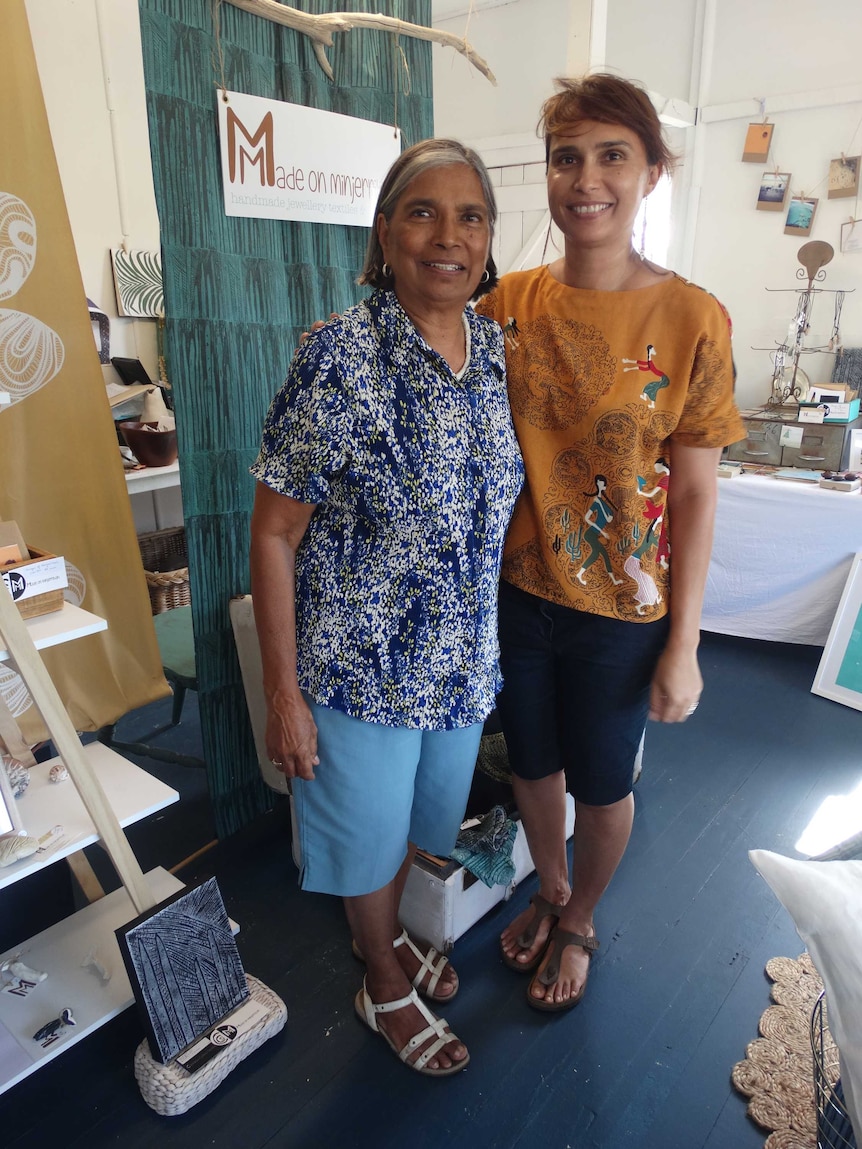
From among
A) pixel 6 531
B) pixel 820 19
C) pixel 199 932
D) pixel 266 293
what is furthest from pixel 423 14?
pixel 820 19

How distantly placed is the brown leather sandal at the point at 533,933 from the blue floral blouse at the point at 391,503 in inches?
29.3

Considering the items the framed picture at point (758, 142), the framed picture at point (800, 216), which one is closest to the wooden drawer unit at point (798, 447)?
the framed picture at point (800, 216)

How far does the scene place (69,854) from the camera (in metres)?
1.41

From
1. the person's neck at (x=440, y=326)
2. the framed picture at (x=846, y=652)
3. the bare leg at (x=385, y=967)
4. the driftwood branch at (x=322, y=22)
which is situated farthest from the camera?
the framed picture at (x=846, y=652)

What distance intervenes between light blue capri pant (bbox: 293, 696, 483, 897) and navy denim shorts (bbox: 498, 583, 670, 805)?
16 centimetres

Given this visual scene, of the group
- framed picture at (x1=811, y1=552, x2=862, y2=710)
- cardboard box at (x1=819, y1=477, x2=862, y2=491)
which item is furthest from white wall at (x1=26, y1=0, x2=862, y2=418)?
framed picture at (x1=811, y1=552, x2=862, y2=710)

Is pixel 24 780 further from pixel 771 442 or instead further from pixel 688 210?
pixel 688 210

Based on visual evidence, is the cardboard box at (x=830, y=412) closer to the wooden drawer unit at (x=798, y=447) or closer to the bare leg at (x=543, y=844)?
the wooden drawer unit at (x=798, y=447)

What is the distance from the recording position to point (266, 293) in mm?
1817

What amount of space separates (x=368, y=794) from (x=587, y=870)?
0.62 m

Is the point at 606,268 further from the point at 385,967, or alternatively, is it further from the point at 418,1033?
the point at 418,1033

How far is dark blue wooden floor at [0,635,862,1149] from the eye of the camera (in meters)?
1.36

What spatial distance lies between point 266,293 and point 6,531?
0.84m

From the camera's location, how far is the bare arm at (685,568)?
1.28 metres
